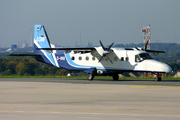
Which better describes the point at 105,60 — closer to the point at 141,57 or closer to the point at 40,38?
the point at 141,57

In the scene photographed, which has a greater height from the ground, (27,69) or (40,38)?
(40,38)

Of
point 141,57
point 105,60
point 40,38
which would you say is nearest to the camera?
point 141,57

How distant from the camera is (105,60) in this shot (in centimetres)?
3403

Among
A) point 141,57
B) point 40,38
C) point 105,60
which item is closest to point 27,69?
point 40,38

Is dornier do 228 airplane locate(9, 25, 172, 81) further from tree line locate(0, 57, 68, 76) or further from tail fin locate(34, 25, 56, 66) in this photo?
tree line locate(0, 57, 68, 76)

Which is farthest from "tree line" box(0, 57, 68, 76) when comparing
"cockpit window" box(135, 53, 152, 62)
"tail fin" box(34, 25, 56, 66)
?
"cockpit window" box(135, 53, 152, 62)

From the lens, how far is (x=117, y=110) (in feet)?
38.4

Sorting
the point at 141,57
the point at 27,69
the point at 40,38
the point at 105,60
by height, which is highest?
the point at 40,38

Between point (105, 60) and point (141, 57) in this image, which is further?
point (105, 60)

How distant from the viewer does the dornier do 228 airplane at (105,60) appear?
1252 inches

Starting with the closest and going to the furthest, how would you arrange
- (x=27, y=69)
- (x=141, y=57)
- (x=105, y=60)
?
1. (x=141, y=57)
2. (x=105, y=60)
3. (x=27, y=69)

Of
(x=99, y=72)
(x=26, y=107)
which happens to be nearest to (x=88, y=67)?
(x=99, y=72)

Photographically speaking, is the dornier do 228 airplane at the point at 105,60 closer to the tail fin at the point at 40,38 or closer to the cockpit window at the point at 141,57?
the cockpit window at the point at 141,57

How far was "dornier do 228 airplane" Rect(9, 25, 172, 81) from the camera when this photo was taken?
31812 millimetres
